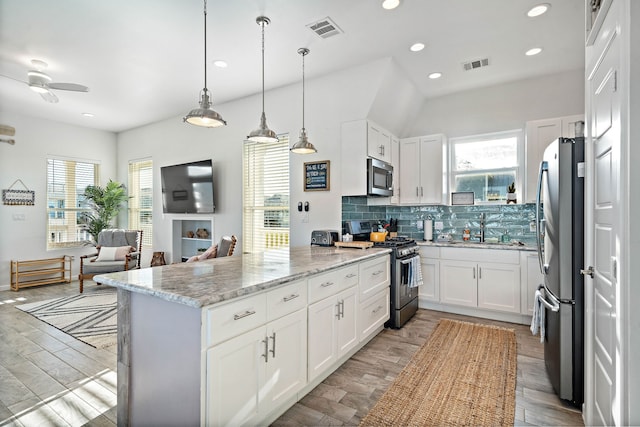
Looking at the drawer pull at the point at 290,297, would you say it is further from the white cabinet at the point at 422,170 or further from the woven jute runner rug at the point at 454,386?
the white cabinet at the point at 422,170

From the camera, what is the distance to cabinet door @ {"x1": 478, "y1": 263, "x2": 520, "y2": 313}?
3768 mm

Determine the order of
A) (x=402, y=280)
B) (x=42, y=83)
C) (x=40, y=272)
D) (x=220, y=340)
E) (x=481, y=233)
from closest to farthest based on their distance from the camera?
(x=220, y=340) → (x=402, y=280) → (x=42, y=83) → (x=481, y=233) → (x=40, y=272)

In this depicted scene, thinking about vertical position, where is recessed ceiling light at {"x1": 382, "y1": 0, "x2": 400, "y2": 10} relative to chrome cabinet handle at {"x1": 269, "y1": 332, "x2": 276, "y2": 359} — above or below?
above

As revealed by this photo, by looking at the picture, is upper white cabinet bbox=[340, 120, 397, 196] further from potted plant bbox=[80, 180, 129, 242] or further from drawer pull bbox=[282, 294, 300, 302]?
potted plant bbox=[80, 180, 129, 242]

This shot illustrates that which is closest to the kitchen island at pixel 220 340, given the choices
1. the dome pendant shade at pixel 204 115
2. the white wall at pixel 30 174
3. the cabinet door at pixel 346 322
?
the cabinet door at pixel 346 322

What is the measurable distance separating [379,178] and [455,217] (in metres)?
1.46

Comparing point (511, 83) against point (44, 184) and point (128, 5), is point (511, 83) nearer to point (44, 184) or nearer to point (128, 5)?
point (128, 5)

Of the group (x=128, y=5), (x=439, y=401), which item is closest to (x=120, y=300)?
(x=439, y=401)

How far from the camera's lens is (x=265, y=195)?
4.93 metres

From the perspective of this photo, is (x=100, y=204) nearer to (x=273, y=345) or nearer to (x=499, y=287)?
(x=273, y=345)

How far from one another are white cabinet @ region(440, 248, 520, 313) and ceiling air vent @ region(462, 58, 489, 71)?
7.30 feet

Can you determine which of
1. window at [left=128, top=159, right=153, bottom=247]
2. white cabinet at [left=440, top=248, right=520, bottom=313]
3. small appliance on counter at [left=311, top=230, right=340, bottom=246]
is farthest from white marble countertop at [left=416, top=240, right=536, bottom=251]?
window at [left=128, top=159, right=153, bottom=247]

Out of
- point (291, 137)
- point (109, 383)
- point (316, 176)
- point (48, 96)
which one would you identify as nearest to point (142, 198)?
point (48, 96)

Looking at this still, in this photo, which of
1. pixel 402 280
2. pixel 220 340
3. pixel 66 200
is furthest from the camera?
pixel 66 200
